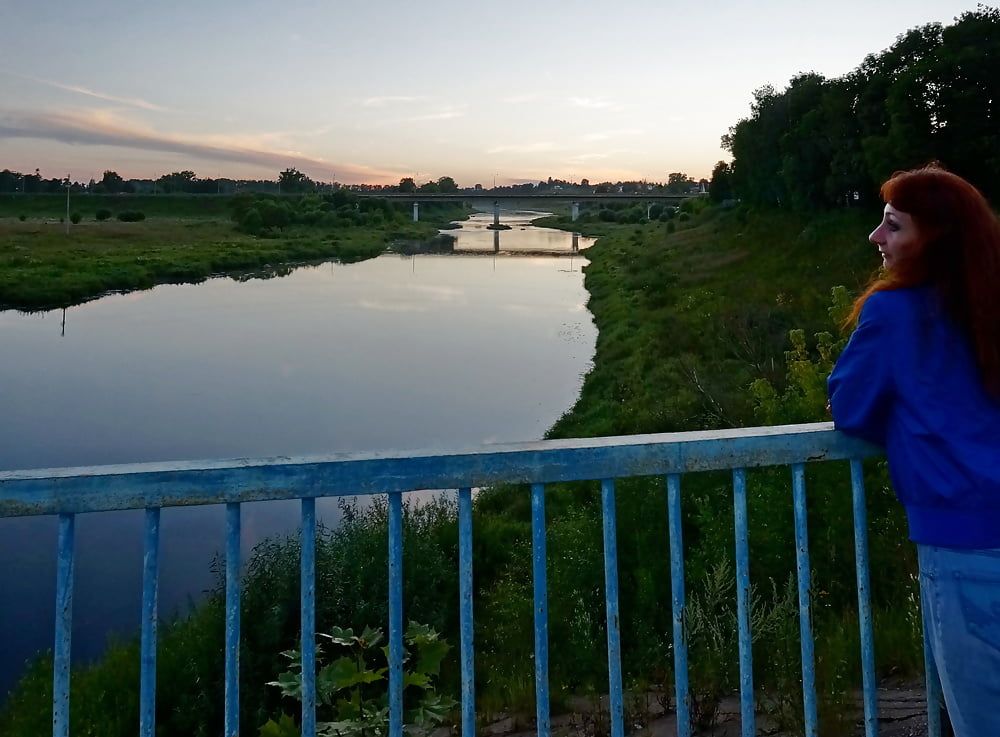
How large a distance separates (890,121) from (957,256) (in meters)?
26.5

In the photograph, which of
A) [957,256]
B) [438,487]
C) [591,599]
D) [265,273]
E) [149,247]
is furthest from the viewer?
[149,247]

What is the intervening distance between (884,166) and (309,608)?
25549 millimetres

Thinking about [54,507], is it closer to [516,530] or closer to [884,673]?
[884,673]

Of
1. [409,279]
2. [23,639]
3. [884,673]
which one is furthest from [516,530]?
[409,279]

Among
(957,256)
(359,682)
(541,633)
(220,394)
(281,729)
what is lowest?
(220,394)

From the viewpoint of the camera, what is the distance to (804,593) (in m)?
2.55

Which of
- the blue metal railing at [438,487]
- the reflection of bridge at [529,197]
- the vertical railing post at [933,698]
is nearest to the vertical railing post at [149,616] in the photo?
the blue metal railing at [438,487]

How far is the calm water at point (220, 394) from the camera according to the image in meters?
9.65

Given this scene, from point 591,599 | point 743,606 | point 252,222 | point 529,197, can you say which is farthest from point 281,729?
point 529,197

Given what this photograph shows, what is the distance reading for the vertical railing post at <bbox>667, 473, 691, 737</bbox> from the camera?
7.84 ft

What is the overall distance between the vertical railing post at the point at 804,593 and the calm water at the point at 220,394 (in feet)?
5.30

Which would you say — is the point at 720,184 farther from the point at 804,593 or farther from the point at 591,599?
the point at 804,593

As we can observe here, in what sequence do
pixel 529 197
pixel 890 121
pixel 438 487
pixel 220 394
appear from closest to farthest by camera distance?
pixel 438 487 < pixel 220 394 < pixel 890 121 < pixel 529 197

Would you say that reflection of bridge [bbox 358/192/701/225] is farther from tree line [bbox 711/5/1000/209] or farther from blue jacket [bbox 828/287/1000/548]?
blue jacket [bbox 828/287/1000/548]
